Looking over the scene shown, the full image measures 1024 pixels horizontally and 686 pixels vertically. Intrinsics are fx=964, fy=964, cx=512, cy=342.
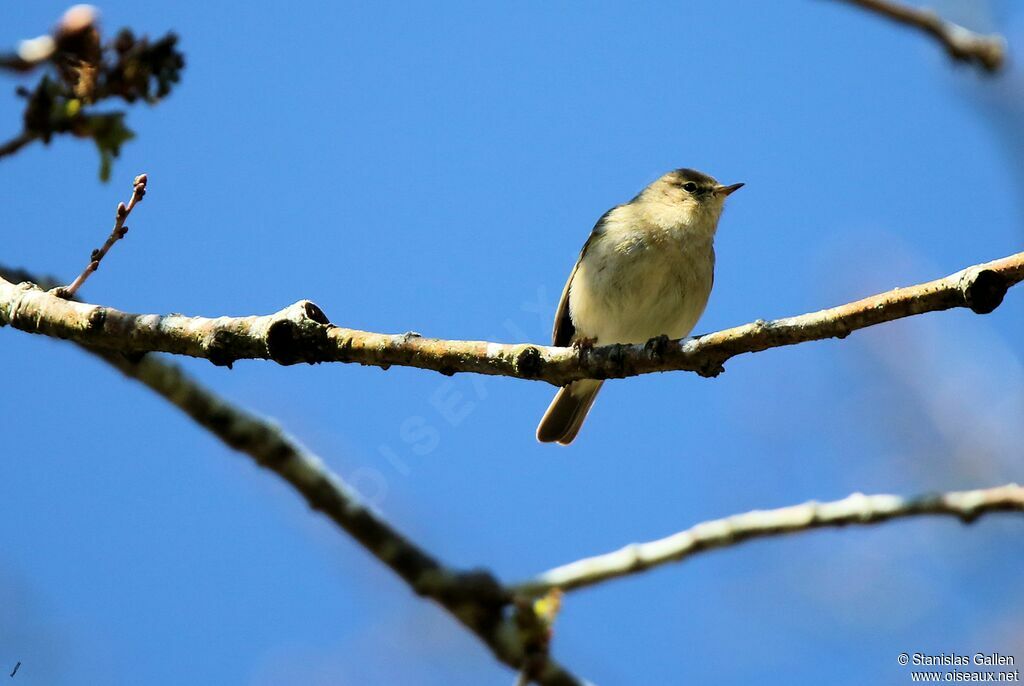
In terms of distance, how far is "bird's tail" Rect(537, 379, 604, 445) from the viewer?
296 inches

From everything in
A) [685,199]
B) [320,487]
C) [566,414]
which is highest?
[685,199]

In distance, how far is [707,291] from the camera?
6762 millimetres

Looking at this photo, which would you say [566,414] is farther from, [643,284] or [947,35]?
[947,35]

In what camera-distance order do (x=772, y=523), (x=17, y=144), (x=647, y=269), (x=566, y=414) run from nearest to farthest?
(x=17, y=144), (x=772, y=523), (x=647, y=269), (x=566, y=414)

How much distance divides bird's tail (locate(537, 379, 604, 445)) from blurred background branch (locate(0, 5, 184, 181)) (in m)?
4.94

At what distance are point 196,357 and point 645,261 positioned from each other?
3567 millimetres

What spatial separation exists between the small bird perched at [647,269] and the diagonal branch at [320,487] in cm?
278

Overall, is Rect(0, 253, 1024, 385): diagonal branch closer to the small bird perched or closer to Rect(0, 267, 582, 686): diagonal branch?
Rect(0, 267, 582, 686): diagonal branch

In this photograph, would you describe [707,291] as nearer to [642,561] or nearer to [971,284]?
[642,561]

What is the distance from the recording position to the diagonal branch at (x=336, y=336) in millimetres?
3248

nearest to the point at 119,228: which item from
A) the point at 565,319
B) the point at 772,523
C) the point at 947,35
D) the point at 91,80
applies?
the point at 91,80

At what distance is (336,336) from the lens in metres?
3.55

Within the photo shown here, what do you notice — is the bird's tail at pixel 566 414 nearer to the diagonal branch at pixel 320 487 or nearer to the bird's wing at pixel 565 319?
the bird's wing at pixel 565 319

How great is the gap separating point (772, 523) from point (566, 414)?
368 cm
